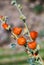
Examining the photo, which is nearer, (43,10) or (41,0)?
(43,10)

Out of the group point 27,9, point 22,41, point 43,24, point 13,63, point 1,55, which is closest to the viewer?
point 22,41

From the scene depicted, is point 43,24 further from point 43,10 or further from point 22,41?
point 22,41

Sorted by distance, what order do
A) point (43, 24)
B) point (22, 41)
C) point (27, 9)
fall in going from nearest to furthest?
point (22, 41) → point (43, 24) → point (27, 9)

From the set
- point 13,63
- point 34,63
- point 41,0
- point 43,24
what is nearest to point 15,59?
point 13,63

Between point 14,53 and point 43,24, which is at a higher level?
point 43,24

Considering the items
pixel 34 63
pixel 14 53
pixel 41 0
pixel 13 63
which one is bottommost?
pixel 34 63

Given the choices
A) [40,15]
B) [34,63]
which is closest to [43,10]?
[40,15]
